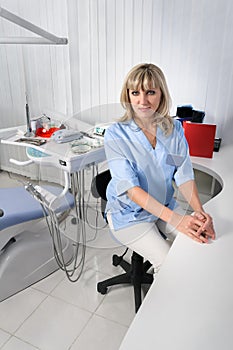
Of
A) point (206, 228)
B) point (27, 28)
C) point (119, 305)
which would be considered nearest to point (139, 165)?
point (206, 228)

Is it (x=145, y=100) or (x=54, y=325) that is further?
(x=54, y=325)

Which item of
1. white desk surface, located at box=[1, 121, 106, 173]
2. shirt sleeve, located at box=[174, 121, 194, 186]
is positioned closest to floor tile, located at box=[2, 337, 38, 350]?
white desk surface, located at box=[1, 121, 106, 173]

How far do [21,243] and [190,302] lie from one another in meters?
1.18

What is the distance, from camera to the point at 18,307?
1655 mm

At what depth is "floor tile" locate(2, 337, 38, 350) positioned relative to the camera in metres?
1.43

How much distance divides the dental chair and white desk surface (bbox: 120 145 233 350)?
3.06 ft

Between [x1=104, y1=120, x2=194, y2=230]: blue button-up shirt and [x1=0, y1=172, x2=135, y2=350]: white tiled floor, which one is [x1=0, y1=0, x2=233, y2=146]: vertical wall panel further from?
[x1=0, y1=172, x2=135, y2=350]: white tiled floor

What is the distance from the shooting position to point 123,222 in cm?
124

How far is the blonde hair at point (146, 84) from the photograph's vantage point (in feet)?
3.13

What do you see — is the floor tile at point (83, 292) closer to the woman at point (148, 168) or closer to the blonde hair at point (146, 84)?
the woman at point (148, 168)

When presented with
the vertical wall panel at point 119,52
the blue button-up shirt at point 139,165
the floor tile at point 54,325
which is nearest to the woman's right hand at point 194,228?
the blue button-up shirt at point 139,165

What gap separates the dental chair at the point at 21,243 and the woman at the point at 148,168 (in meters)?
0.63

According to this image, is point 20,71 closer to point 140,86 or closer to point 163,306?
point 140,86

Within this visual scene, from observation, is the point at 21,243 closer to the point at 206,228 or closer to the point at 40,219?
the point at 40,219
